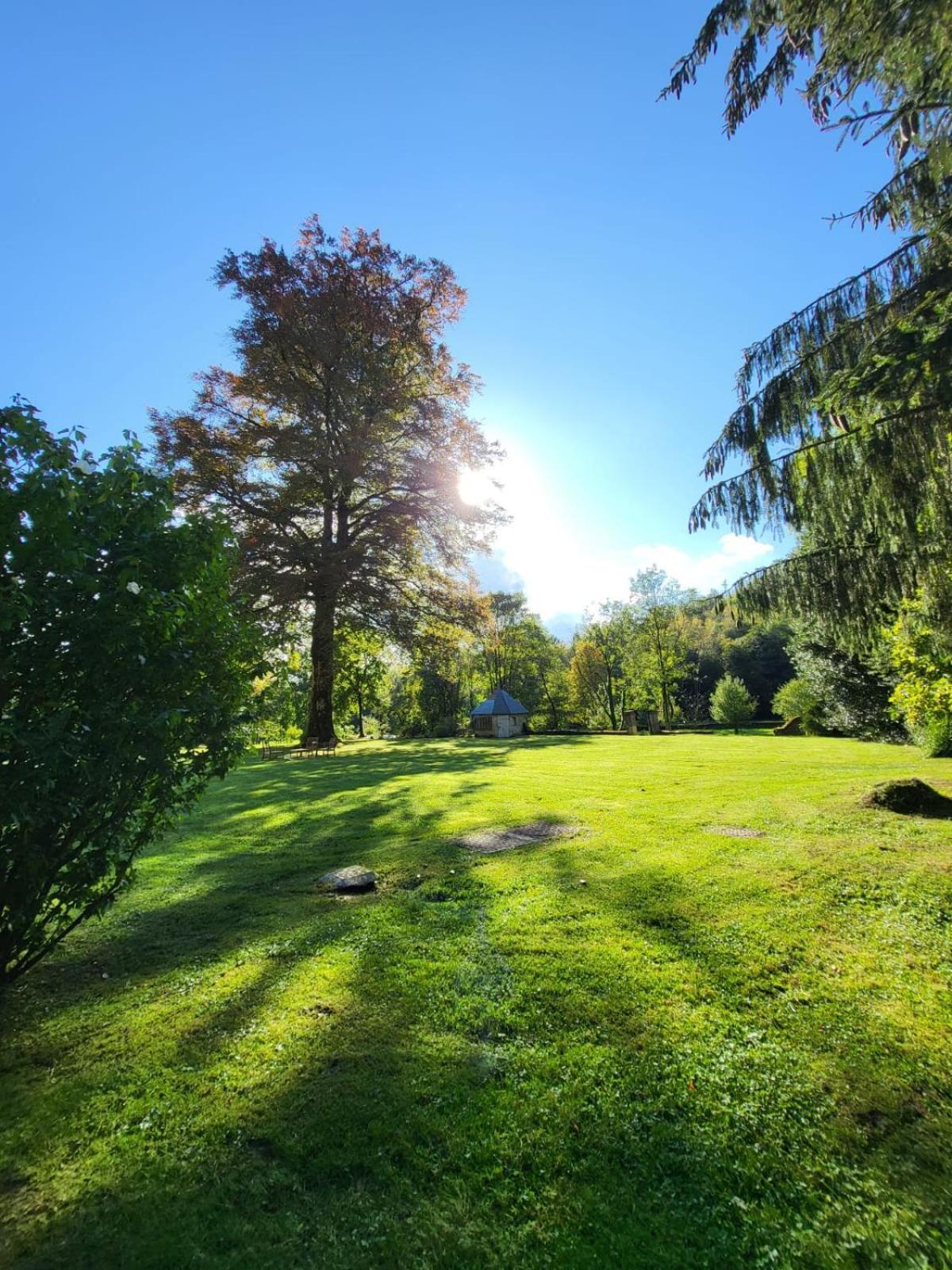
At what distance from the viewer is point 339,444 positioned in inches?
720

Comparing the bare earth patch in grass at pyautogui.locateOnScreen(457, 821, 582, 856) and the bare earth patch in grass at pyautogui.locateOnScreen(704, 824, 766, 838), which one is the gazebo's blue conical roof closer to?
the bare earth patch in grass at pyautogui.locateOnScreen(457, 821, 582, 856)

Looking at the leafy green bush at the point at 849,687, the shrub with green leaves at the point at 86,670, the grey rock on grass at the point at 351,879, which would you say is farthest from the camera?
the leafy green bush at the point at 849,687

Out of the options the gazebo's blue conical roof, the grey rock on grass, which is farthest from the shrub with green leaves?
the gazebo's blue conical roof

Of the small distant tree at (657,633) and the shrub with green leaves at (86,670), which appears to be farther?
the small distant tree at (657,633)

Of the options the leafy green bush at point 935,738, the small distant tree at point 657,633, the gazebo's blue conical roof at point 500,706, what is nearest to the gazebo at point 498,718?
the gazebo's blue conical roof at point 500,706

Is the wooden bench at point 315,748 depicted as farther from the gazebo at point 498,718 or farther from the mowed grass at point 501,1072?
the mowed grass at point 501,1072

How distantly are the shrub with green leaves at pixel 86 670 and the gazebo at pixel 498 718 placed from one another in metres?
30.3

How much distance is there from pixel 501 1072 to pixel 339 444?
727 inches

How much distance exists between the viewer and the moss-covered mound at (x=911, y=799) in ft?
20.9

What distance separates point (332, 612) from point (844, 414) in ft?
56.4

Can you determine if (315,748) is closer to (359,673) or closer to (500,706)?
(500,706)

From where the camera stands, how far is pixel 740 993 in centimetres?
298

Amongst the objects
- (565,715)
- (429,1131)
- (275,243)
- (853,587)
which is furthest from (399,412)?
(565,715)

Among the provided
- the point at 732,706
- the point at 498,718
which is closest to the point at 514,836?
the point at 498,718
